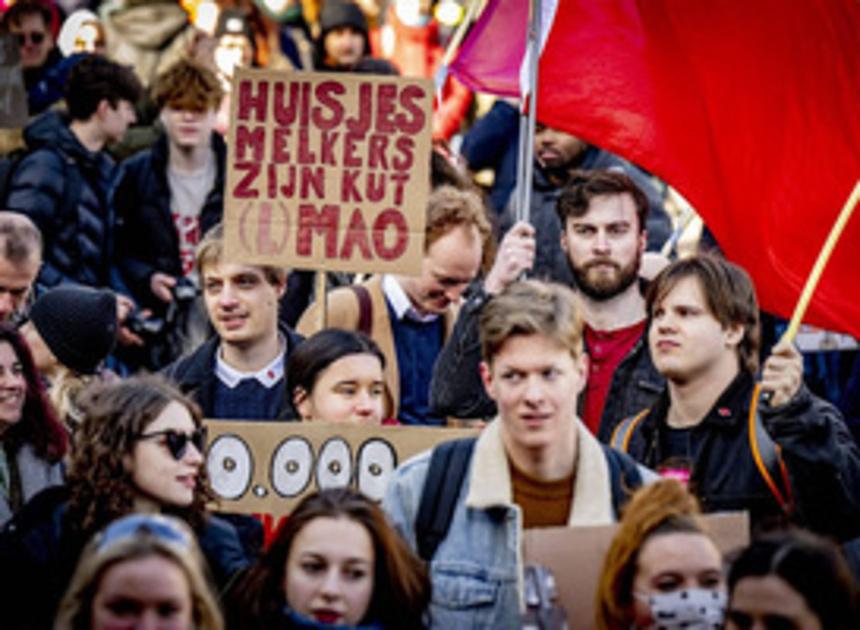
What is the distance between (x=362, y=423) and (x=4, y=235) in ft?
7.28

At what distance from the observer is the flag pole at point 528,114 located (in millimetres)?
8570

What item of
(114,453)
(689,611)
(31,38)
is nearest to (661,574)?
(689,611)

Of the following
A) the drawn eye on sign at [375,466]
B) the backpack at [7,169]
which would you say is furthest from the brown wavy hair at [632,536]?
the backpack at [7,169]

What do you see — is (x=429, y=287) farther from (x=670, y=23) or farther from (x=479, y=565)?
Answer: (x=479, y=565)

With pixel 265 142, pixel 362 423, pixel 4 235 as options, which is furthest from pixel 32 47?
pixel 362 423

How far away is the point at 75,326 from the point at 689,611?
3440mm

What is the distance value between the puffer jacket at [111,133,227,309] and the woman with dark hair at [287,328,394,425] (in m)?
3.34

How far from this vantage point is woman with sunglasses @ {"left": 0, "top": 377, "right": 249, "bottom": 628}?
7012mm

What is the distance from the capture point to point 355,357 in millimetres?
8289

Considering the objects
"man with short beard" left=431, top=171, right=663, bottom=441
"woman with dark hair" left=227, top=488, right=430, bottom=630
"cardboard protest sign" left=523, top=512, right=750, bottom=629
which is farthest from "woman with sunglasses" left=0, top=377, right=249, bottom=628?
"man with short beard" left=431, top=171, right=663, bottom=441

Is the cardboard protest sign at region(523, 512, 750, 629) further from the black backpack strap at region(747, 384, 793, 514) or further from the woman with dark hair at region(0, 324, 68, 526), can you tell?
the woman with dark hair at region(0, 324, 68, 526)

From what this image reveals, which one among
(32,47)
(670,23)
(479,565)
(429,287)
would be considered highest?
(32,47)

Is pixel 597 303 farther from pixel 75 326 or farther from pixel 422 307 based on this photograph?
pixel 75 326

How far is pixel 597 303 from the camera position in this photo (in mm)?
9016
